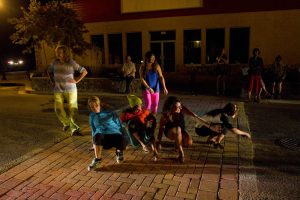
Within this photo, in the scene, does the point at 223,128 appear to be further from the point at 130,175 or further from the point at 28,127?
the point at 28,127

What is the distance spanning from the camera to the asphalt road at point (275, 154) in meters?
4.20

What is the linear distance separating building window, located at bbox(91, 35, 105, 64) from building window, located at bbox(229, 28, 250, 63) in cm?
902

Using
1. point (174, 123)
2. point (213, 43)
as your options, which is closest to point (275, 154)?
point (174, 123)

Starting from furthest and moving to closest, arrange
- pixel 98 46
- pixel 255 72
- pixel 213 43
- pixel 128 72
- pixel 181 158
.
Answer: pixel 98 46 < pixel 213 43 < pixel 128 72 < pixel 255 72 < pixel 181 158

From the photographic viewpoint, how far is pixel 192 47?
19719mm

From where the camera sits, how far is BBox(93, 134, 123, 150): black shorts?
5.00 metres

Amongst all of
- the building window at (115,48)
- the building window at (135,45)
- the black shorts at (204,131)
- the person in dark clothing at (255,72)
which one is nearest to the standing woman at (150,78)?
the black shorts at (204,131)

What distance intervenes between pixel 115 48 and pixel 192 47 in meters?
5.60

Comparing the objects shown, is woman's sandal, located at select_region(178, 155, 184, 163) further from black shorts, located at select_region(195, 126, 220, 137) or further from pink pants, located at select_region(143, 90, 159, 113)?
pink pants, located at select_region(143, 90, 159, 113)

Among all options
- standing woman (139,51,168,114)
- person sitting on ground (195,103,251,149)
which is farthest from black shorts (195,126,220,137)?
standing woman (139,51,168,114)

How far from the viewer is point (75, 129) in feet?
22.6

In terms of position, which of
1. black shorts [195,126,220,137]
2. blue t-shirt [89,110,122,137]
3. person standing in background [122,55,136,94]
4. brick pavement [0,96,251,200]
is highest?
person standing in background [122,55,136,94]

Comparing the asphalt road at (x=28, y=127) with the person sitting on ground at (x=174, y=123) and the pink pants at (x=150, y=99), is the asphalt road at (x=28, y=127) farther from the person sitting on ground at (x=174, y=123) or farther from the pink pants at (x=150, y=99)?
the person sitting on ground at (x=174, y=123)

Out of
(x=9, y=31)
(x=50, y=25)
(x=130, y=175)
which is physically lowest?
(x=130, y=175)
